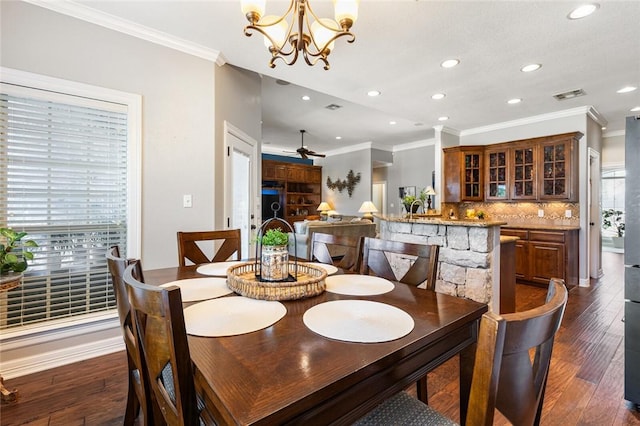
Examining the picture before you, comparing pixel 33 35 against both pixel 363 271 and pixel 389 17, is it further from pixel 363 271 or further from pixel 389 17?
pixel 363 271

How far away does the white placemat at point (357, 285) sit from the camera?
4.50 feet

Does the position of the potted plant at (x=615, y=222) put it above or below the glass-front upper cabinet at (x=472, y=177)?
below

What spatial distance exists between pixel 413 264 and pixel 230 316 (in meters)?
1.04

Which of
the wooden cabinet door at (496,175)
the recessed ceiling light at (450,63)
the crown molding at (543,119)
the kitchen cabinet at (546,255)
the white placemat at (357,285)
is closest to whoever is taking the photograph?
the white placemat at (357,285)

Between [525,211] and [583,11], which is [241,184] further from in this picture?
[525,211]

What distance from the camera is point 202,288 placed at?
142 centimetres

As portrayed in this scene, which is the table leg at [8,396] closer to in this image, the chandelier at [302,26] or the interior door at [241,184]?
the interior door at [241,184]

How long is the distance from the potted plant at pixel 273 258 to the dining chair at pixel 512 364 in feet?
3.12

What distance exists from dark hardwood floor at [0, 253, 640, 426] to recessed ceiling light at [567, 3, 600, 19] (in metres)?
2.63

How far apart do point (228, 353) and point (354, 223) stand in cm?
443

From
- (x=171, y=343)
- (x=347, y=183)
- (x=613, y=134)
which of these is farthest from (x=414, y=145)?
(x=171, y=343)

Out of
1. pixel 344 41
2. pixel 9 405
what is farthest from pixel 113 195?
pixel 344 41

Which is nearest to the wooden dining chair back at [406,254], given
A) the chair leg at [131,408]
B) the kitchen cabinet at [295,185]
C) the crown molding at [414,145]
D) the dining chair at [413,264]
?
the dining chair at [413,264]

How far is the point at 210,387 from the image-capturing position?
0.68 m
